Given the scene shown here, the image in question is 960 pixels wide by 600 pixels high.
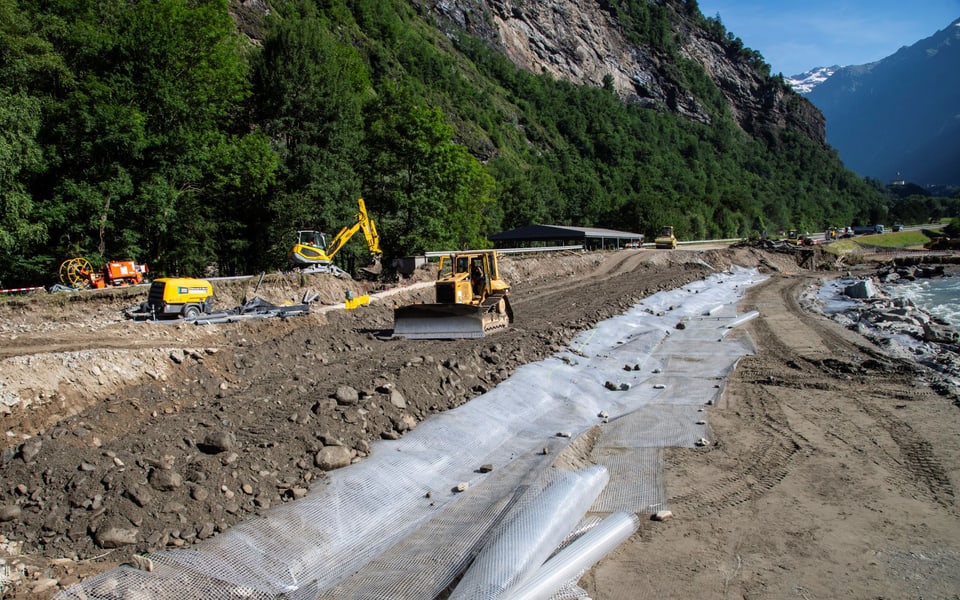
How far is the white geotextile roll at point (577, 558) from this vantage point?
499cm

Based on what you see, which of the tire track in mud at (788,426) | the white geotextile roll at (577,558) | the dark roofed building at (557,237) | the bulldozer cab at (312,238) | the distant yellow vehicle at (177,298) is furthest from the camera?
the dark roofed building at (557,237)

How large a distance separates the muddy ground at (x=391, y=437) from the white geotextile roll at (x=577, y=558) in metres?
0.15

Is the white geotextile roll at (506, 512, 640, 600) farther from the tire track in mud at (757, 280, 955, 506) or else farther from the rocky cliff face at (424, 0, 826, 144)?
→ the rocky cliff face at (424, 0, 826, 144)

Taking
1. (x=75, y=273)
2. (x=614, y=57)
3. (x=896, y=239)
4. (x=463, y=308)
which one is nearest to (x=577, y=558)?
(x=463, y=308)

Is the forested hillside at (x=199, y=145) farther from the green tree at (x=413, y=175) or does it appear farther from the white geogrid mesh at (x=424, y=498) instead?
the white geogrid mesh at (x=424, y=498)

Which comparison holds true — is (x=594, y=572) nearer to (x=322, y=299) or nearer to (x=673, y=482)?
(x=673, y=482)

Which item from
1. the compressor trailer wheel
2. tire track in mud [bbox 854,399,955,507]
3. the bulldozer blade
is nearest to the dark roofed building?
the compressor trailer wheel

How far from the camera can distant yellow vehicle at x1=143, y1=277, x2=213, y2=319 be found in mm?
17312

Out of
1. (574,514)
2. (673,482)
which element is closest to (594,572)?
(574,514)

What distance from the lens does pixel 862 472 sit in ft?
26.5

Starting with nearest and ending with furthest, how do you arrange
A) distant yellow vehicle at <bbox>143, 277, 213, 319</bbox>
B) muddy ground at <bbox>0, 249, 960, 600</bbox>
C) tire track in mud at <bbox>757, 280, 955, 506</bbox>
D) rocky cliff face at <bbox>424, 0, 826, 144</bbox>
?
1. muddy ground at <bbox>0, 249, 960, 600</bbox>
2. tire track in mud at <bbox>757, 280, 955, 506</bbox>
3. distant yellow vehicle at <bbox>143, 277, 213, 319</bbox>
4. rocky cliff face at <bbox>424, 0, 826, 144</bbox>

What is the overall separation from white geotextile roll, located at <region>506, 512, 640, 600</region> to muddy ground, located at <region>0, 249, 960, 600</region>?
15 centimetres

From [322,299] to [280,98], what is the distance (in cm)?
1398

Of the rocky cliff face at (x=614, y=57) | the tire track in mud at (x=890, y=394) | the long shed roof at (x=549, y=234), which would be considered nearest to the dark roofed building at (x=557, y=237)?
the long shed roof at (x=549, y=234)
